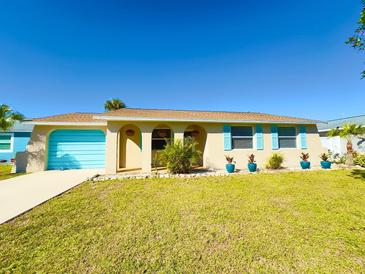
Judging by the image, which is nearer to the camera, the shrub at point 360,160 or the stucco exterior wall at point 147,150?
the stucco exterior wall at point 147,150

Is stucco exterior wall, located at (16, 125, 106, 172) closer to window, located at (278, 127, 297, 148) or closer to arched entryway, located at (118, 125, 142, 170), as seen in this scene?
arched entryway, located at (118, 125, 142, 170)

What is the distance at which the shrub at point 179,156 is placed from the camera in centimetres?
846

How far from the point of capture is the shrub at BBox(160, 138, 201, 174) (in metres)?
8.46

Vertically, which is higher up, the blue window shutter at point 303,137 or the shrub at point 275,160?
the blue window shutter at point 303,137

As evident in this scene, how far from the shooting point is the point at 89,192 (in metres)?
5.73

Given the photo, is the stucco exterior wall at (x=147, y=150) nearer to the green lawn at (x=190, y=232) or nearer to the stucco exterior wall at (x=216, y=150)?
the stucco exterior wall at (x=216, y=150)

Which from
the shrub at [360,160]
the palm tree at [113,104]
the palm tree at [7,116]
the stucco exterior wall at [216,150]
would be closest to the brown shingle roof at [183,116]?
the stucco exterior wall at [216,150]

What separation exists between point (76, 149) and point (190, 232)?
34.7ft

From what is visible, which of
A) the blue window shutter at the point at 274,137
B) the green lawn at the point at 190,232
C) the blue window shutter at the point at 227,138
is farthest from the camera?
the blue window shutter at the point at 274,137

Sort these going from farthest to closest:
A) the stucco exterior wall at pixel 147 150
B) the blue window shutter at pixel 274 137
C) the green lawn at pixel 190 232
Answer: the blue window shutter at pixel 274 137
the stucco exterior wall at pixel 147 150
the green lawn at pixel 190 232

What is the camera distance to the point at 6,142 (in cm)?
1503

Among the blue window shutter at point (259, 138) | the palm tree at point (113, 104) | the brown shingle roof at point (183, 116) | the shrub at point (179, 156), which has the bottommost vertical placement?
the shrub at point (179, 156)

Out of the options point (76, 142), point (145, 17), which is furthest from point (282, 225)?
point (145, 17)

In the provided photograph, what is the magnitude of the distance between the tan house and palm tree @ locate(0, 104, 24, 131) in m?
1.87
